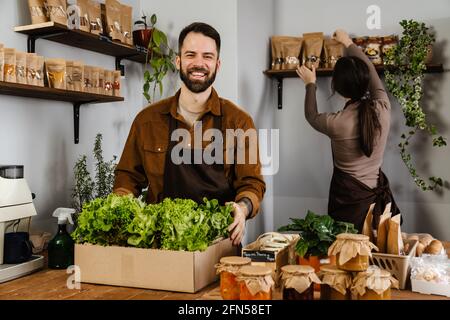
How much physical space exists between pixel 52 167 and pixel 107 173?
418 mm

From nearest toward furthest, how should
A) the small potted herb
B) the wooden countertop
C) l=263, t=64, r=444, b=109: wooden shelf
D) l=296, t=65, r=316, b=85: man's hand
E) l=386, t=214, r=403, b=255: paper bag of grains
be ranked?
1. the wooden countertop
2. l=386, t=214, r=403, b=255: paper bag of grains
3. the small potted herb
4. l=263, t=64, r=444, b=109: wooden shelf
5. l=296, t=65, r=316, b=85: man's hand

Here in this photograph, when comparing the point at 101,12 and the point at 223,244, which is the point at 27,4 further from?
the point at 223,244

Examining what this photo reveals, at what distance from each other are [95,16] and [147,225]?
1.77m

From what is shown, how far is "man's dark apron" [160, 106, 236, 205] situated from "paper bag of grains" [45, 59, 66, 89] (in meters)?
0.69

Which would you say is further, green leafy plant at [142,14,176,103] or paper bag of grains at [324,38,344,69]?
paper bag of grains at [324,38,344,69]

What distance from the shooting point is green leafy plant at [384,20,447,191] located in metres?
3.56

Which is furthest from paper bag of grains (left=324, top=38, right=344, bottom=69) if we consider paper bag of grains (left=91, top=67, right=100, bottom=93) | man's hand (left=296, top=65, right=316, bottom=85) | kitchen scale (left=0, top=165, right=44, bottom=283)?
kitchen scale (left=0, top=165, right=44, bottom=283)

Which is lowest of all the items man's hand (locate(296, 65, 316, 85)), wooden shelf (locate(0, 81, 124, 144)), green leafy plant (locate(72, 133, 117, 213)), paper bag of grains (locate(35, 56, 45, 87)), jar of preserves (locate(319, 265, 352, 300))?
jar of preserves (locate(319, 265, 352, 300))

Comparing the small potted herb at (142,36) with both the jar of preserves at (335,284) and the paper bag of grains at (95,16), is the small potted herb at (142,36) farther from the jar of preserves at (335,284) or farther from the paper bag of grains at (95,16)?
the jar of preserves at (335,284)

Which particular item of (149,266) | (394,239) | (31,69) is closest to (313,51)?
(31,69)

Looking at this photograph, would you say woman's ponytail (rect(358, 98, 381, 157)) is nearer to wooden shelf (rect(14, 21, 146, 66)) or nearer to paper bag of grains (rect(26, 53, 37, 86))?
wooden shelf (rect(14, 21, 146, 66))

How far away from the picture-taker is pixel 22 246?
188 cm

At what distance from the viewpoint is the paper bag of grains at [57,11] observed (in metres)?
2.57

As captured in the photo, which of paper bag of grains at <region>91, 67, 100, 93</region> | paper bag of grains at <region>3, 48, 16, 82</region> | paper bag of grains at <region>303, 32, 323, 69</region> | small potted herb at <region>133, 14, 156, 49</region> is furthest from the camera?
paper bag of grains at <region>303, 32, 323, 69</region>
